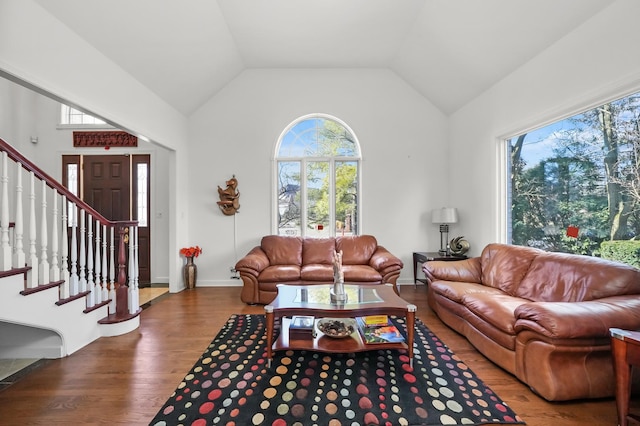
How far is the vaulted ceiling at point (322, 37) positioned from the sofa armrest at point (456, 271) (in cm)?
236

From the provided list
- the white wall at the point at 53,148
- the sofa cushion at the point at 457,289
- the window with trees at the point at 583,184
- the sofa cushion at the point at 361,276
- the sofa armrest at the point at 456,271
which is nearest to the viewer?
the window with trees at the point at 583,184

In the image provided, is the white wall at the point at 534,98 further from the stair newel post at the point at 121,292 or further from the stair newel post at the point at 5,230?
the stair newel post at the point at 5,230

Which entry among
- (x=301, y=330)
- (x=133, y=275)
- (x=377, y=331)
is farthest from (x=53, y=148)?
(x=377, y=331)

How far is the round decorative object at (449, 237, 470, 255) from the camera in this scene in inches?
158

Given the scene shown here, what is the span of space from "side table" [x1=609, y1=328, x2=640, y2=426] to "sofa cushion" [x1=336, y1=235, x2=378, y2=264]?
2836mm

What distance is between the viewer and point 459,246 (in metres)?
4.04

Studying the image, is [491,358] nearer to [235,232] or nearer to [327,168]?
[327,168]

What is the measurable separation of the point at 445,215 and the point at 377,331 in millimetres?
2583

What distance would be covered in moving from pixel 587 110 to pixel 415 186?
2378 millimetres

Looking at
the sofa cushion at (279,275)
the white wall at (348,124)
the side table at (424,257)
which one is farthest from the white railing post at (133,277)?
the side table at (424,257)

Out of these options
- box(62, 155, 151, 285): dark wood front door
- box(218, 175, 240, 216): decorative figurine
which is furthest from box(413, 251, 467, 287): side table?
box(62, 155, 151, 285): dark wood front door

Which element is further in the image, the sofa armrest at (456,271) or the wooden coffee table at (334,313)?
the sofa armrest at (456,271)

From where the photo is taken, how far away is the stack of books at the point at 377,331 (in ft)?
7.20

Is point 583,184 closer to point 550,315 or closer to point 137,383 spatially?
point 550,315
